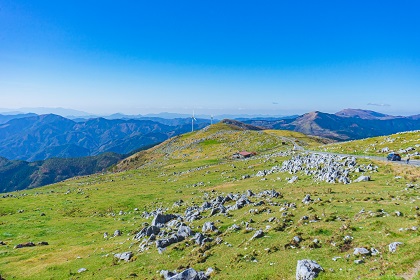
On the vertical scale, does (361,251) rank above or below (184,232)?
above

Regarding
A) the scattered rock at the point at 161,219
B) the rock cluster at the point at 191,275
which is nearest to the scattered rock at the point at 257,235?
the rock cluster at the point at 191,275

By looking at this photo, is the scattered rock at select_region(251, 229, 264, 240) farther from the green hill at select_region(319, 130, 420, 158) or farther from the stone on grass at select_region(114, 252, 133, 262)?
the green hill at select_region(319, 130, 420, 158)

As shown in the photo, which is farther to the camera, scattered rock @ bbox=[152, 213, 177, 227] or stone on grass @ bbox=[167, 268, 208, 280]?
scattered rock @ bbox=[152, 213, 177, 227]

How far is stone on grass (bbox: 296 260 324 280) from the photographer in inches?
709

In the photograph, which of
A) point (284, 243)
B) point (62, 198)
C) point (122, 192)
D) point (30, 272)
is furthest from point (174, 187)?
point (284, 243)

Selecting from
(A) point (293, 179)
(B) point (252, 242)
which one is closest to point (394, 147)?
(A) point (293, 179)

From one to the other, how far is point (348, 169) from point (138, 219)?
41495mm

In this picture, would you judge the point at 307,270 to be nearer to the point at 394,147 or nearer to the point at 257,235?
the point at 257,235

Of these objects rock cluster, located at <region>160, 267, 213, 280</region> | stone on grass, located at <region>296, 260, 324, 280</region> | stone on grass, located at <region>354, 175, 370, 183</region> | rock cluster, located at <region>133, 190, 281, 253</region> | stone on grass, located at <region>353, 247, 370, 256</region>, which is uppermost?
stone on grass, located at <region>353, 247, 370, 256</region>

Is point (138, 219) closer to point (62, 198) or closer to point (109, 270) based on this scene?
point (109, 270)

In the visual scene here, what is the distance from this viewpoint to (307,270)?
59.7 ft

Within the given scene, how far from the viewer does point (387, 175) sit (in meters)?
47.0

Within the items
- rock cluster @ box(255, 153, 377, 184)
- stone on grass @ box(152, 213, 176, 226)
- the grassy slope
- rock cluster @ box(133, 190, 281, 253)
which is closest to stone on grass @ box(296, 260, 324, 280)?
the grassy slope

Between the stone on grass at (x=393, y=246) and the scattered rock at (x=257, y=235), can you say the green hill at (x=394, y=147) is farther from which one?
the scattered rock at (x=257, y=235)
